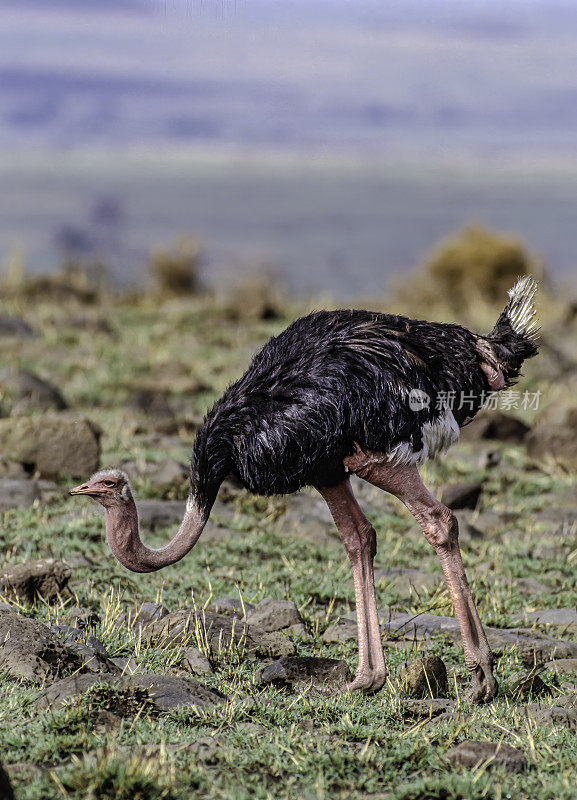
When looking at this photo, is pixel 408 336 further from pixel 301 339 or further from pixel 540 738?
pixel 540 738

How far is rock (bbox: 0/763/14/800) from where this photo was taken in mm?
3834

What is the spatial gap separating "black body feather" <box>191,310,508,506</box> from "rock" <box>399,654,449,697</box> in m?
0.95

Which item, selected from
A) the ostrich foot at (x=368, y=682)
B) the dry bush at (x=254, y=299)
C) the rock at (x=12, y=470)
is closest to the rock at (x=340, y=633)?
the ostrich foot at (x=368, y=682)

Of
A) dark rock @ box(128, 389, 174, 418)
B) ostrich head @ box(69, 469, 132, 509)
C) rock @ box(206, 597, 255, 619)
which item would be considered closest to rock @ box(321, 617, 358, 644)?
rock @ box(206, 597, 255, 619)

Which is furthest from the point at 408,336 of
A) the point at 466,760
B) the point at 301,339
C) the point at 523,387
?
the point at 523,387

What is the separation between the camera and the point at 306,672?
573 centimetres

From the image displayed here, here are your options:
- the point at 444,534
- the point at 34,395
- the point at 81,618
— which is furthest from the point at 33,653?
the point at 34,395

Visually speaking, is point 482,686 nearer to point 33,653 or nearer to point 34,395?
point 33,653

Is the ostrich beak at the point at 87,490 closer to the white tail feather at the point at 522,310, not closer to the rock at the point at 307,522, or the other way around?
the white tail feather at the point at 522,310

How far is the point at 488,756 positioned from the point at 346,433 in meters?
1.69

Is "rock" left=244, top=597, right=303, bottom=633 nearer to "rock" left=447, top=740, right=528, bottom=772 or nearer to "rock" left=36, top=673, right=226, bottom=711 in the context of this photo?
"rock" left=36, top=673, right=226, bottom=711

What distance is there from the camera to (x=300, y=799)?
4160mm

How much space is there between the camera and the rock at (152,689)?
196 inches

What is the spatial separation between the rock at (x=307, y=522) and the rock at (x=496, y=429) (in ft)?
10.4
